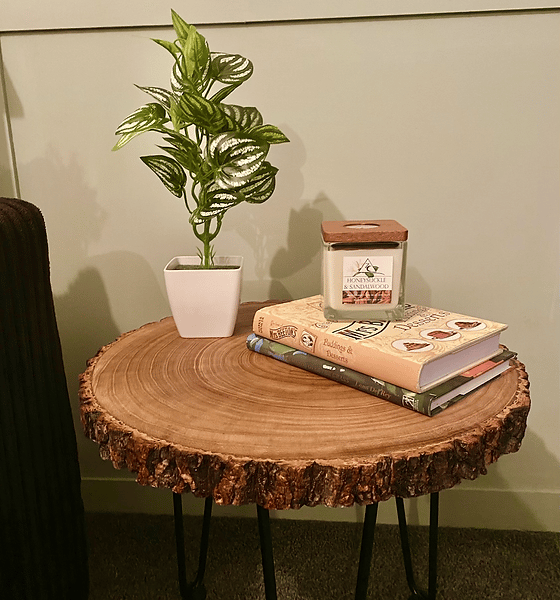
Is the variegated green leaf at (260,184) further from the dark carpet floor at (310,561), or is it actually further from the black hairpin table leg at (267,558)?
the dark carpet floor at (310,561)

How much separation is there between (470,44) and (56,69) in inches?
33.3

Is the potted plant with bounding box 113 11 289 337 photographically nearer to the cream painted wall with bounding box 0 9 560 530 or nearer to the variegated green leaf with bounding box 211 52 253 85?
the variegated green leaf with bounding box 211 52 253 85

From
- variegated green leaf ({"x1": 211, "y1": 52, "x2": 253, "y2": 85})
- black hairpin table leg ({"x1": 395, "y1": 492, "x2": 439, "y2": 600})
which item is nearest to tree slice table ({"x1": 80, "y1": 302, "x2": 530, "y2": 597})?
black hairpin table leg ({"x1": 395, "y1": 492, "x2": 439, "y2": 600})

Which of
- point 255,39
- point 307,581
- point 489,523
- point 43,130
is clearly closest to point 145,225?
point 43,130

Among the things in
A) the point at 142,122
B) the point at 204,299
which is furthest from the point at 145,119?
the point at 204,299

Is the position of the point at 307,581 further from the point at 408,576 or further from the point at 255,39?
the point at 255,39

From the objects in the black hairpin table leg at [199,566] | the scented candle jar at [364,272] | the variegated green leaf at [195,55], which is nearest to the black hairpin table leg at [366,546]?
the scented candle jar at [364,272]

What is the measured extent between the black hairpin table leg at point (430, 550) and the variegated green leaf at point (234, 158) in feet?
2.07

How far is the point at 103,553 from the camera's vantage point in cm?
122

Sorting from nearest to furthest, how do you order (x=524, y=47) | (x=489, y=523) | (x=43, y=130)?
(x=524, y=47) < (x=43, y=130) < (x=489, y=523)

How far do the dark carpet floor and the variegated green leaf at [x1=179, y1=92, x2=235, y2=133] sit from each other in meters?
0.93

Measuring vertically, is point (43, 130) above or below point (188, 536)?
above

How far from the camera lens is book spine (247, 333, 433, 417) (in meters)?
0.63

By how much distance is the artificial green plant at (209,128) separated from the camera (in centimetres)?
77
